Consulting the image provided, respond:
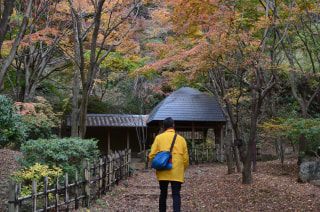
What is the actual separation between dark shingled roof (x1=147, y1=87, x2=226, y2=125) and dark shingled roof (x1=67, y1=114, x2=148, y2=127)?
1463 mm

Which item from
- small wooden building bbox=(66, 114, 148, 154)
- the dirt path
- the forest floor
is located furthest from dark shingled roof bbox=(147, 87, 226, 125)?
the dirt path

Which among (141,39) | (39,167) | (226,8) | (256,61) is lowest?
(39,167)

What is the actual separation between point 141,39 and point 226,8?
15561 millimetres

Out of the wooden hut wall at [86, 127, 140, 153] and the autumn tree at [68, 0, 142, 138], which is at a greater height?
the autumn tree at [68, 0, 142, 138]

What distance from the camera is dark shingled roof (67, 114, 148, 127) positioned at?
17.3 metres

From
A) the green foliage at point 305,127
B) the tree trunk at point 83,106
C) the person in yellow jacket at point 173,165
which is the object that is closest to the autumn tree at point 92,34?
the tree trunk at point 83,106

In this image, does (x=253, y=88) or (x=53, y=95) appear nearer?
(x=253, y=88)

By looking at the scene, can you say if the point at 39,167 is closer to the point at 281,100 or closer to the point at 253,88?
the point at 253,88

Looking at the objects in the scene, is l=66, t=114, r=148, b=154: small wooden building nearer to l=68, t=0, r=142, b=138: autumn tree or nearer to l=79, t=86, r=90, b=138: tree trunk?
l=68, t=0, r=142, b=138: autumn tree

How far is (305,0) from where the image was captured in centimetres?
898

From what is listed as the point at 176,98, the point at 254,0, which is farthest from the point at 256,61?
the point at 176,98

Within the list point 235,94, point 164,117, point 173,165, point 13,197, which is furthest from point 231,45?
point 164,117

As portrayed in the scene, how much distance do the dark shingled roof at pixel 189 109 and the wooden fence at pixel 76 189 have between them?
610 cm

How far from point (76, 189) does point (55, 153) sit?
0.93 meters
